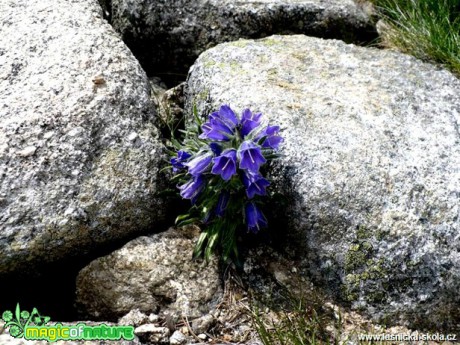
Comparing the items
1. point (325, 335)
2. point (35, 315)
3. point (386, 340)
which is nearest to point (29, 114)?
point (35, 315)

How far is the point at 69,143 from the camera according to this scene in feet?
10.8

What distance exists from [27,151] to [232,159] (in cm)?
119

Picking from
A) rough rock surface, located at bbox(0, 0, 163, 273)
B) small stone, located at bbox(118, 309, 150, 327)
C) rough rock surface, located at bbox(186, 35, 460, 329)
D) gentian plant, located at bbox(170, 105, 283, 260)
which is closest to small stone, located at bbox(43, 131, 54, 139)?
rough rock surface, located at bbox(0, 0, 163, 273)

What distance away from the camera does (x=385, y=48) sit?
4676 mm

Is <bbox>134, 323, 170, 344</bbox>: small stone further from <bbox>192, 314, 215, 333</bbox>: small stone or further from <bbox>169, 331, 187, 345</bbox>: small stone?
<bbox>192, 314, 215, 333</bbox>: small stone

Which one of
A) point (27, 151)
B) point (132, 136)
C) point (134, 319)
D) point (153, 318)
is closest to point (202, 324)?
point (153, 318)

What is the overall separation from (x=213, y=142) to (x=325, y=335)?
1246mm

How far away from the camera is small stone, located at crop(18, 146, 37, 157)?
126 inches

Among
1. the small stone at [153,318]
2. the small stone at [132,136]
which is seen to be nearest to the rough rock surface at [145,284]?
the small stone at [153,318]

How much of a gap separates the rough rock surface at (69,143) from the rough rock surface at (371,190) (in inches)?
23.6

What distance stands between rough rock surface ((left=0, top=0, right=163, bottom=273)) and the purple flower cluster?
0.36 metres

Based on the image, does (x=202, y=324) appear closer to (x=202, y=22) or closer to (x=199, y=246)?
(x=199, y=246)

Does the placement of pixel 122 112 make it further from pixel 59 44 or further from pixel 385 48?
pixel 385 48

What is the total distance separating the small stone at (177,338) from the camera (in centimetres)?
314
